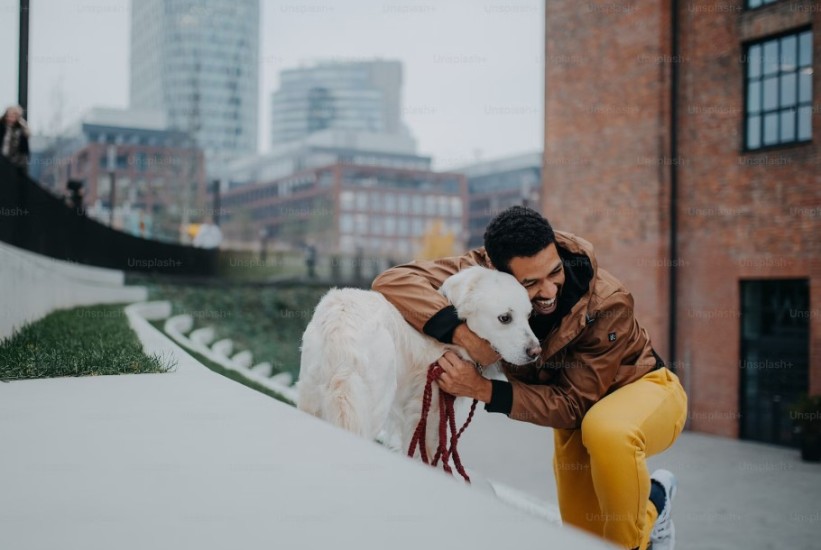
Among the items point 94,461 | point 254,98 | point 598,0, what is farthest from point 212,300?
point 254,98

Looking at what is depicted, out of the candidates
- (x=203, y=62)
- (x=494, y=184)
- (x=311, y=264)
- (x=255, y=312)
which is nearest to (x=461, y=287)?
(x=255, y=312)

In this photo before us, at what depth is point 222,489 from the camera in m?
1.89

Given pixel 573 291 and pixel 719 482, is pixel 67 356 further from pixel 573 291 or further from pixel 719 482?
pixel 719 482

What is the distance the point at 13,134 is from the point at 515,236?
Answer: 5.96 m

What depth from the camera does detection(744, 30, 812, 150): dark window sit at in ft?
43.1

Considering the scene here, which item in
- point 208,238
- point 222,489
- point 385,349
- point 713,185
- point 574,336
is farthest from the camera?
point 208,238

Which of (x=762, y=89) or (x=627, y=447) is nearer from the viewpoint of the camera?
(x=627, y=447)

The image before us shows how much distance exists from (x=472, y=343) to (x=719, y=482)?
31.8 ft

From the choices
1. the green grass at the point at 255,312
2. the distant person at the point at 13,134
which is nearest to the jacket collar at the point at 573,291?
the distant person at the point at 13,134

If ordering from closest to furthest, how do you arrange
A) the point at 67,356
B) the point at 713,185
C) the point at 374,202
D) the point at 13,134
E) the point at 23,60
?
the point at 67,356 → the point at 23,60 → the point at 13,134 → the point at 713,185 → the point at 374,202

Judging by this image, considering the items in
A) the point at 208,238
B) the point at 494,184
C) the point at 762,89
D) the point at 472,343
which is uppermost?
the point at 494,184

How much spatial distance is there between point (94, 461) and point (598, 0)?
54.6ft

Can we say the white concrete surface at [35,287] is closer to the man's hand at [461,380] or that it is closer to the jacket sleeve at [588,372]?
the man's hand at [461,380]

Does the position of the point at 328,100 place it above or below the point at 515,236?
above
